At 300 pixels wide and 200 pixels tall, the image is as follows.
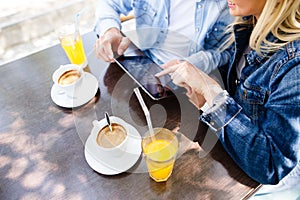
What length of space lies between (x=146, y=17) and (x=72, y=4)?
1.44m

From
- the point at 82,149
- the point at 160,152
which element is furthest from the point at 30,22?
the point at 160,152

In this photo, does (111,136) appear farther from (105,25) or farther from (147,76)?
(105,25)

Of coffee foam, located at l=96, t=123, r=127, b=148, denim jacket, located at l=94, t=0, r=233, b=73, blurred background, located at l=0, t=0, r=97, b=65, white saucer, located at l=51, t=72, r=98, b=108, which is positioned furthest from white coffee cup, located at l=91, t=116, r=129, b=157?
blurred background, located at l=0, t=0, r=97, b=65

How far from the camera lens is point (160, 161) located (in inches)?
29.1

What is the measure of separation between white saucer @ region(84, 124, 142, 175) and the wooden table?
0.05ft

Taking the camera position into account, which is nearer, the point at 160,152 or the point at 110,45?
the point at 160,152

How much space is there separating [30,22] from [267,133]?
7.35ft

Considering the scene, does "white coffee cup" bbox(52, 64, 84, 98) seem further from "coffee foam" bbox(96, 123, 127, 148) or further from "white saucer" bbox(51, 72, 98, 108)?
"coffee foam" bbox(96, 123, 127, 148)

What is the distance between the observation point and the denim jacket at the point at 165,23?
1.11 metres

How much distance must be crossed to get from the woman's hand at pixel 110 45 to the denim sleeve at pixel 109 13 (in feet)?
0.22

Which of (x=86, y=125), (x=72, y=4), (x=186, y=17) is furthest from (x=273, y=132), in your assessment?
(x=72, y=4)

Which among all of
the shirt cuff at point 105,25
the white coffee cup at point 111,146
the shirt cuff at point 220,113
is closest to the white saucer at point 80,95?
the white coffee cup at point 111,146

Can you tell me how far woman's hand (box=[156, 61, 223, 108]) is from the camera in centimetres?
91

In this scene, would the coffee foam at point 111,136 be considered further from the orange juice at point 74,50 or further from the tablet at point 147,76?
the orange juice at point 74,50
